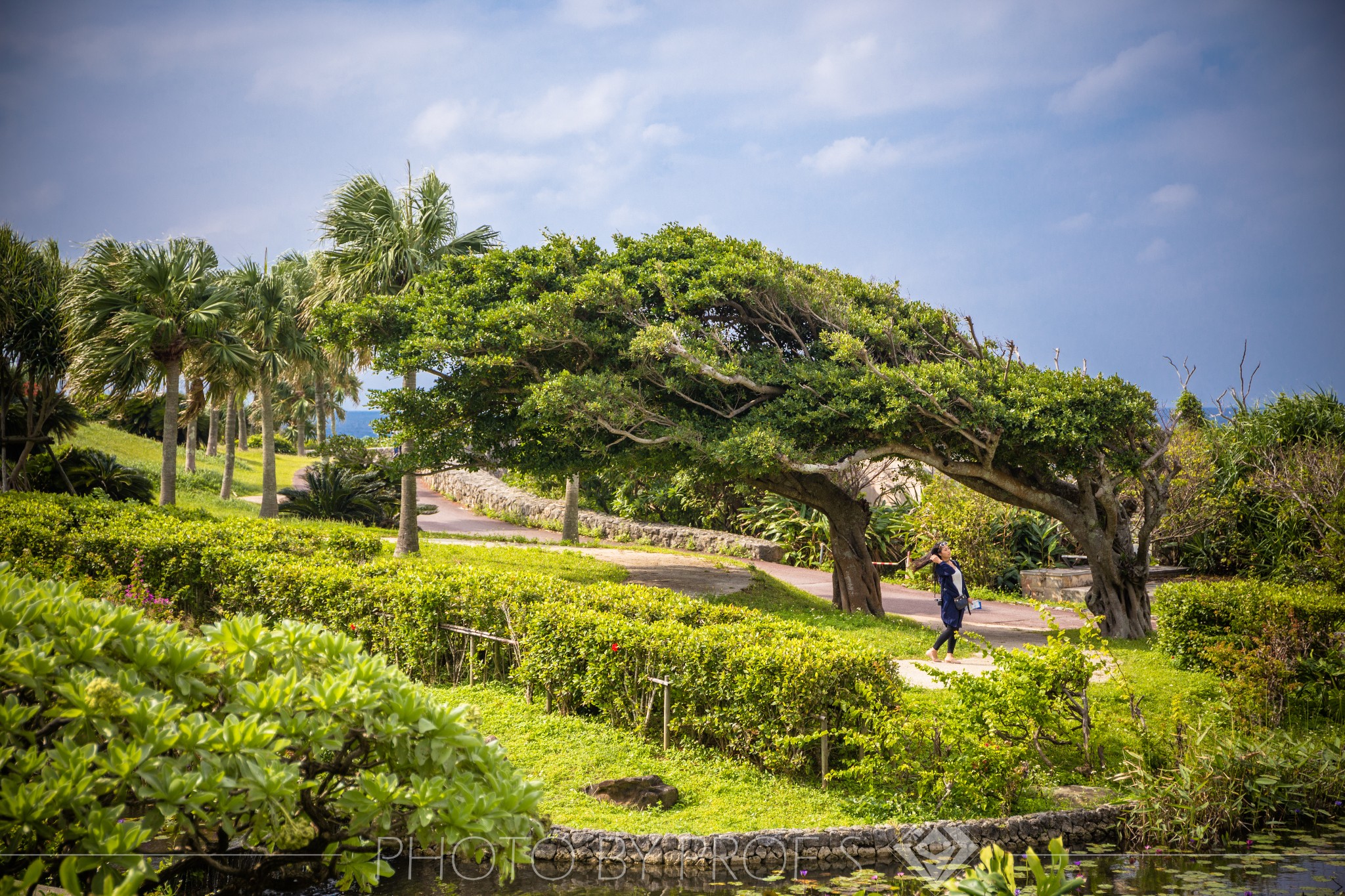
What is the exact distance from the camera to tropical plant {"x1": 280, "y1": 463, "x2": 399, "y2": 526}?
23578 mm

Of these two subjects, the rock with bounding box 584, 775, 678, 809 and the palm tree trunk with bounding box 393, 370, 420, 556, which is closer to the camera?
the rock with bounding box 584, 775, 678, 809

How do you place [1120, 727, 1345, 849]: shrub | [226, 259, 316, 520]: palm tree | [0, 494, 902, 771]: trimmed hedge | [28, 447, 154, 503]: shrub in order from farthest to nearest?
[226, 259, 316, 520]: palm tree, [28, 447, 154, 503]: shrub, [0, 494, 902, 771]: trimmed hedge, [1120, 727, 1345, 849]: shrub

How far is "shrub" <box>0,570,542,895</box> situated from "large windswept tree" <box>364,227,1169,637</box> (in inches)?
336

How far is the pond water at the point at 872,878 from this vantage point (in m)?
5.14

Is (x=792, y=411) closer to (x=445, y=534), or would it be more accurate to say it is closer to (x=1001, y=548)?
(x=1001, y=548)

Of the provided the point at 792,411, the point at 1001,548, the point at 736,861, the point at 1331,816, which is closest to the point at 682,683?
the point at 736,861

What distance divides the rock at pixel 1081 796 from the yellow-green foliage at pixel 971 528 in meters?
12.9

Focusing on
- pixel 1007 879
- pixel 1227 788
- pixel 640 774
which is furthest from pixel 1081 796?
pixel 1007 879

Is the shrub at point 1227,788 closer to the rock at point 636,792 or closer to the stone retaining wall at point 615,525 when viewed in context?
the rock at point 636,792

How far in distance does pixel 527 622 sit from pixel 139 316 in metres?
13.8

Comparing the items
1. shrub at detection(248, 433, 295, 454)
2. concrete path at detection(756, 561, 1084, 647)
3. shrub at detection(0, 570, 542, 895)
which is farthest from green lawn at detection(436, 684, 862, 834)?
shrub at detection(248, 433, 295, 454)

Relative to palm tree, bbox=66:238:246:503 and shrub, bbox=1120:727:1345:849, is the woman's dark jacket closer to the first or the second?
shrub, bbox=1120:727:1345:849

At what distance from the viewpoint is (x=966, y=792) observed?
626 centimetres

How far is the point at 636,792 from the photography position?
6215 mm
